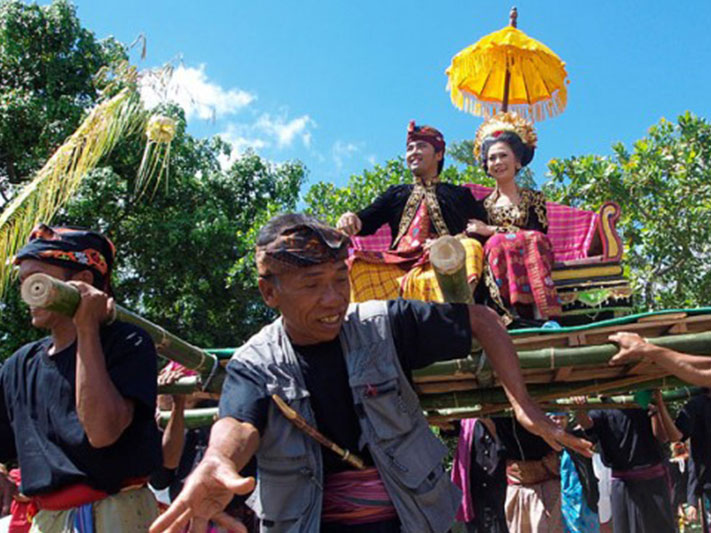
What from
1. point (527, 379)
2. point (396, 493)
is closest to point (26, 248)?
point (396, 493)

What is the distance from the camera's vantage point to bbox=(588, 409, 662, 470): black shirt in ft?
19.9

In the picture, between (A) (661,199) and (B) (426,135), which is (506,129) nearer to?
(B) (426,135)

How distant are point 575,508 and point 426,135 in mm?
3500

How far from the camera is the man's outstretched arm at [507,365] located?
218cm

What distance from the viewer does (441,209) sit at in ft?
16.6

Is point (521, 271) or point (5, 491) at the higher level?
point (521, 271)

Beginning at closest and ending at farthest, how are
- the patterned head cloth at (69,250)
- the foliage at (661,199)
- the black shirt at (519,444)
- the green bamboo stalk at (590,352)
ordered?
1. the patterned head cloth at (69,250)
2. the green bamboo stalk at (590,352)
3. the black shirt at (519,444)
4. the foliage at (661,199)

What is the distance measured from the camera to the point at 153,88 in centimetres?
630

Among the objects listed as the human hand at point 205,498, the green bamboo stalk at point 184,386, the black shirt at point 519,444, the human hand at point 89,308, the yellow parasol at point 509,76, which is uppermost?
the yellow parasol at point 509,76

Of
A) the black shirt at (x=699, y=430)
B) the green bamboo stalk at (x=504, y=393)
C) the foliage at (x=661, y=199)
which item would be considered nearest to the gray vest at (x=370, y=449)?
the green bamboo stalk at (x=504, y=393)

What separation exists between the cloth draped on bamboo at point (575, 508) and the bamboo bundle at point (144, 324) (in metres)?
4.07

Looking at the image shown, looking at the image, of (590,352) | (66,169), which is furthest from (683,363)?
(66,169)

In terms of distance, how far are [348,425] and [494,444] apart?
3.81 meters

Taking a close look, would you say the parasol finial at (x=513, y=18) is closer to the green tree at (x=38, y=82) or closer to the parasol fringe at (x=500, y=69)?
the parasol fringe at (x=500, y=69)
